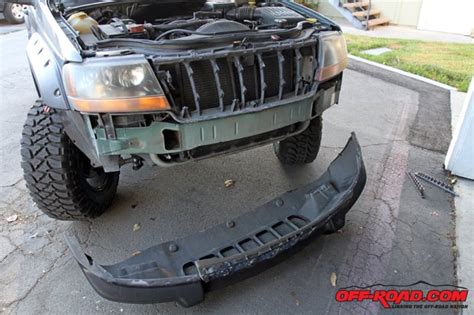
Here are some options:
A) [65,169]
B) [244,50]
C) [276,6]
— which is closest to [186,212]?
[65,169]

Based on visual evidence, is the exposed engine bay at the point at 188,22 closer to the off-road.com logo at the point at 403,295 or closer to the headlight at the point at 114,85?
the headlight at the point at 114,85

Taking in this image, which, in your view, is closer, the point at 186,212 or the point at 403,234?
the point at 403,234

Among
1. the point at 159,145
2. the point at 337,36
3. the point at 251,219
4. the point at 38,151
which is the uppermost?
the point at 337,36

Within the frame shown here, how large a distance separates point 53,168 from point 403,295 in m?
2.17

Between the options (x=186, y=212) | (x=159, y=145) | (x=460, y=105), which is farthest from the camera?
(x=460, y=105)

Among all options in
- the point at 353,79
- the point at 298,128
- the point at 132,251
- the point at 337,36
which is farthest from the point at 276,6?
the point at 353,79

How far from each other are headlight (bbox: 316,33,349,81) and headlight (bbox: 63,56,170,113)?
1.00m

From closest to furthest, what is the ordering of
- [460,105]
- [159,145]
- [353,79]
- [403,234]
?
1. [159,145]
2. [403,234]
3. [460,105]
4. [353,79]

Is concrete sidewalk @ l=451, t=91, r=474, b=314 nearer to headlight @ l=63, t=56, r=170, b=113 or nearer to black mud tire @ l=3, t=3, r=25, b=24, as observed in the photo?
headlight @ l=63, t=56, r=170, b=113

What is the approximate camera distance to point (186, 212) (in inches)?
105

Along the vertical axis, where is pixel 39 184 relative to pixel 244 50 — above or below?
below

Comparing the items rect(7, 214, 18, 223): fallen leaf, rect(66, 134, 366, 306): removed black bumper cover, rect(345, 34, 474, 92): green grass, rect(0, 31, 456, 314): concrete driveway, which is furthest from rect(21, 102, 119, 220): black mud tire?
rect(345, 34, 474, 92): green grass

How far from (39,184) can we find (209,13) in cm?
175

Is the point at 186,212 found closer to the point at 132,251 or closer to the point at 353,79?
the point at 132,251
